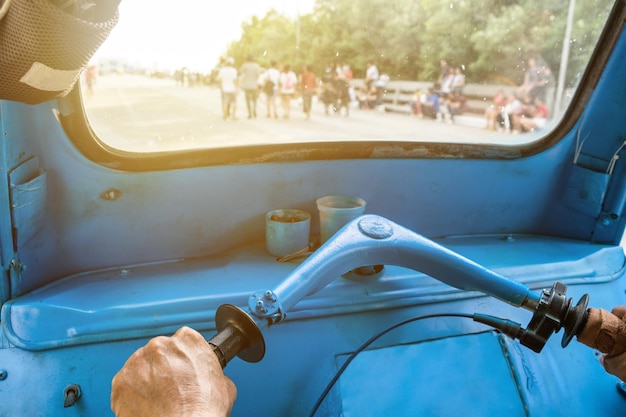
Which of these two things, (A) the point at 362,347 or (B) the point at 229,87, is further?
(B) the point at 229,87

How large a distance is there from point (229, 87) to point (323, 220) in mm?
613

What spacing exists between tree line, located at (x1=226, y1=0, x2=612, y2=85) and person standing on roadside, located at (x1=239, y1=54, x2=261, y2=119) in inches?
1.0

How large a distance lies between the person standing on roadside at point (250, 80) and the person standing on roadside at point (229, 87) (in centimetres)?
3

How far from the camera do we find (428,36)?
1.74m

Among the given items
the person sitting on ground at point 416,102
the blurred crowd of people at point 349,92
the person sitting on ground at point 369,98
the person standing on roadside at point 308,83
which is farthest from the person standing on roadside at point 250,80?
the person sitting on ground at point 416,102

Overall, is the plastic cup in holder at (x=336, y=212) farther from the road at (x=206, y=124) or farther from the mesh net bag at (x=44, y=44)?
the mesh net bag at (x=44, y=44)

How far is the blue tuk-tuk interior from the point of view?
1348 millimetres

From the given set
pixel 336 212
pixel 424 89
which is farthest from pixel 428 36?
pixel 336 212

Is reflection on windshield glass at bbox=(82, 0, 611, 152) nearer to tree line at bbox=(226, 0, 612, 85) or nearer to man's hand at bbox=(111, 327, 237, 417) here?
tree line at bbox=(226, 0, 612, 85)

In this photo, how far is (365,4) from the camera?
1.64m

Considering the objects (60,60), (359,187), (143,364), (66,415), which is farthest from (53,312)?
(359,187)

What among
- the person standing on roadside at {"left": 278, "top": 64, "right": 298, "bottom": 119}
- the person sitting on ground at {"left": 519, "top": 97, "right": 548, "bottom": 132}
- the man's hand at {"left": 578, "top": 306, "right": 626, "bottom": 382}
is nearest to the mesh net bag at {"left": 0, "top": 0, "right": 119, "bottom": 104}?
the person standing on roadside at {"left": 278, "top": 64, "right": 298, "bottom": 119}

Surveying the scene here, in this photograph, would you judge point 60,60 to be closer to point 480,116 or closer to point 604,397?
point 480,116

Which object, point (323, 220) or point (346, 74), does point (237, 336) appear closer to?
point (323, 220)
